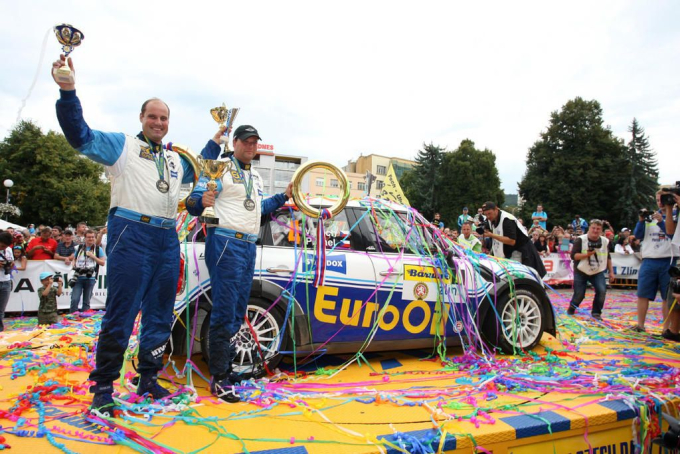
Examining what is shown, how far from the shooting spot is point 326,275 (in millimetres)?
3693

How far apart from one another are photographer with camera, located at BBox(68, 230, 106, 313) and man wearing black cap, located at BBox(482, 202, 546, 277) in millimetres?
6540

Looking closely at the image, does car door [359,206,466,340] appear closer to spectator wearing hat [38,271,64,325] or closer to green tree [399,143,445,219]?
spectator wearing hat [38,271,64,325]

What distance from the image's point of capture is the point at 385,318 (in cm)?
385

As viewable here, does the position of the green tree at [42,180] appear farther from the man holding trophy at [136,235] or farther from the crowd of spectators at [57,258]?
the man holding trophy at [136,235]

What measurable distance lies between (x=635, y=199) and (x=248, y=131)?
113 ft

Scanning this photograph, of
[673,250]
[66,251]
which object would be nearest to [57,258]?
[66,251]

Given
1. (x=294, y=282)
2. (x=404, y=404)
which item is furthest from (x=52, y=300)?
(x=404, y=404)

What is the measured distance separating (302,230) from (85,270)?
5.18 meters

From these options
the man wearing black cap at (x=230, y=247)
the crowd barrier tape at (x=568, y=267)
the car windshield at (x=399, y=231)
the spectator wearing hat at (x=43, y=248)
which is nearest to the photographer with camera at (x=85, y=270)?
the spectator wearing hat at (x=43, y=248)

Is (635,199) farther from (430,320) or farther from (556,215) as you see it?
(430,320)

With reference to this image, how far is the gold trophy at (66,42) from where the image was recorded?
2330 millimetres

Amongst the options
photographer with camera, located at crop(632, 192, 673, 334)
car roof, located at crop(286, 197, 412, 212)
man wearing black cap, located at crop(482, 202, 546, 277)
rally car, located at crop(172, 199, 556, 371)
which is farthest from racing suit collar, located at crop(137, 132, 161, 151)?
photographer with camera, located at crop(632, 192, 673, 334)

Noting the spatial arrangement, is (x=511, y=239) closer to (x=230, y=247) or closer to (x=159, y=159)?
(x=230, y=247)

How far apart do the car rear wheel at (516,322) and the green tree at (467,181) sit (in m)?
34.3
